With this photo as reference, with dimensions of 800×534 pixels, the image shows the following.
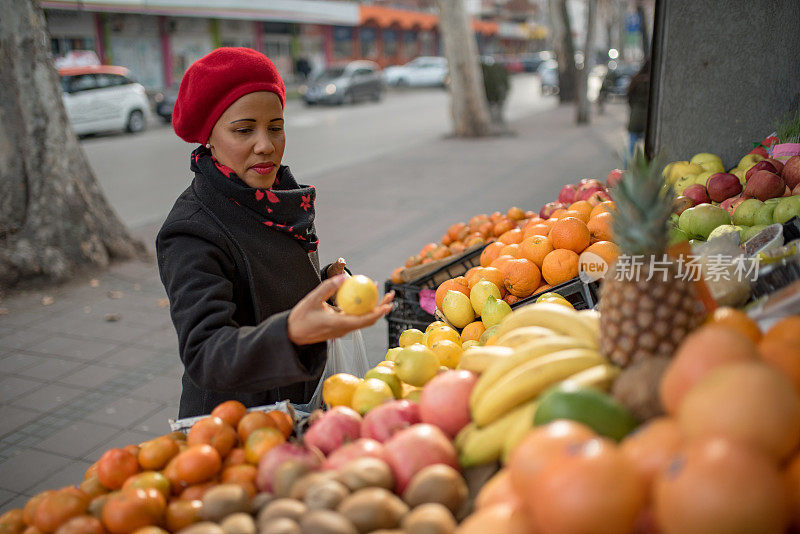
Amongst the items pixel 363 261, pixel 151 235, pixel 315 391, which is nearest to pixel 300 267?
pixel 315 391

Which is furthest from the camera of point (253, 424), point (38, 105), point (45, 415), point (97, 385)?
point (38, 105)

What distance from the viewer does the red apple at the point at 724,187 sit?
3.78 metres

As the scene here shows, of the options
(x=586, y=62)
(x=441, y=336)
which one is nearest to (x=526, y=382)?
(x=441, y=336)

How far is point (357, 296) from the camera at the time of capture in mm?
1882

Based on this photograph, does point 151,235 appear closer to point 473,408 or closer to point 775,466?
point 473,408

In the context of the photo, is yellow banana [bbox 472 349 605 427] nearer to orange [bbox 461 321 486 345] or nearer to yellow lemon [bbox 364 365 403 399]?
yellow lemon [bbox 364 365 403 399]

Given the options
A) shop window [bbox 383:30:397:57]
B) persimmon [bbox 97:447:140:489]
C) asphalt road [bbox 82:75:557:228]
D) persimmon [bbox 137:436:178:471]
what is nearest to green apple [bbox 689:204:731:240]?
persimmon [bbox 137:436:178:471]

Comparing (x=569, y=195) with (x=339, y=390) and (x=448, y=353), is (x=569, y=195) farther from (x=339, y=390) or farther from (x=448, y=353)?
(x=339, y=390)

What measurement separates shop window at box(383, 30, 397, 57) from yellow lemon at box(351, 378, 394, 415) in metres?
47.6

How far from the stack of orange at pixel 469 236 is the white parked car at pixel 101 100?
14597 mm

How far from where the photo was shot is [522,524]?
1194 millimetres

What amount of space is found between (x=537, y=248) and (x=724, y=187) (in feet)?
4.34

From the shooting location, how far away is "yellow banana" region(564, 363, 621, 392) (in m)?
1.46

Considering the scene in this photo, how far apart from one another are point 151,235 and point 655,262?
324 inches
